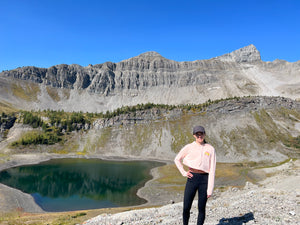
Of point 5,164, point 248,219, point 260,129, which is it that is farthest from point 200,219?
point 260,129

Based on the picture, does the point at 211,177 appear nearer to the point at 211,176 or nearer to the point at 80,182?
the point at 211,176

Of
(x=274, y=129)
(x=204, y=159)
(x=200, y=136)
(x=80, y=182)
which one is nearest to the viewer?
(x=204, y=159)

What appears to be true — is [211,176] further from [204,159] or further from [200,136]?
[200,136]

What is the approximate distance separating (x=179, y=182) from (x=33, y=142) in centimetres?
10063

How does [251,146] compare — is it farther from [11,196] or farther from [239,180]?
[11,196]

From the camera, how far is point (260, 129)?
119 m

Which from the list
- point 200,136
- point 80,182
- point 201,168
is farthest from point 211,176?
point 80,182

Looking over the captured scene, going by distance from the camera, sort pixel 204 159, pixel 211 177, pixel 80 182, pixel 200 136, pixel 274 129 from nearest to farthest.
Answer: pixel 211 177 → pixel 204 159 → pixel 200 136 → pixel 80 182 → pixel 274 129

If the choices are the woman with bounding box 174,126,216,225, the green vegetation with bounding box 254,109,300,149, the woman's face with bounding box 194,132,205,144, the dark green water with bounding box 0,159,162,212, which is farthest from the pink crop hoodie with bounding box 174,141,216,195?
the green vegetation with bounding box 254,109,300,149

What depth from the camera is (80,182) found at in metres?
72.3

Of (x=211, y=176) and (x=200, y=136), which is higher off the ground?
(x=200, y=136)

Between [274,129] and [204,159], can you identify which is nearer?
[204,159]

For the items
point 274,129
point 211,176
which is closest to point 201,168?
point 211,176

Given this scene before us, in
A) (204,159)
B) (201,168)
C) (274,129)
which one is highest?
(274,129)
